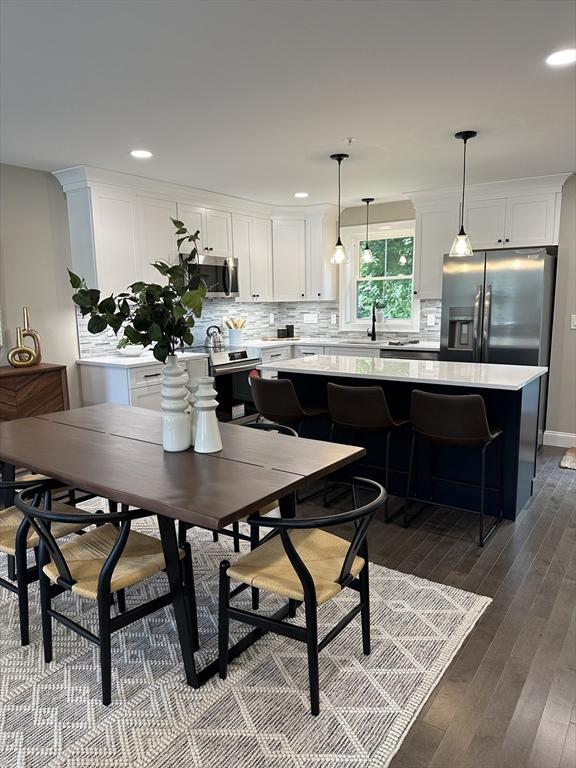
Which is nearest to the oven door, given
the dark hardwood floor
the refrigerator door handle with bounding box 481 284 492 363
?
the refrigerator door handle with bounding box 481 284 492 363

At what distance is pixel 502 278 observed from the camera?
4672 mm

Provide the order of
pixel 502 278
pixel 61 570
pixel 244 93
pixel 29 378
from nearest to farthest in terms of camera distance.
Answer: pixel 61 570 → pixel 244 93 → pixel 29 378 → pixel 502 278

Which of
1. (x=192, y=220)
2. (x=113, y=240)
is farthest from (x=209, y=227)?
(x=113, y=240)

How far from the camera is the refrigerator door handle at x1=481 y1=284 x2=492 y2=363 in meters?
4.74

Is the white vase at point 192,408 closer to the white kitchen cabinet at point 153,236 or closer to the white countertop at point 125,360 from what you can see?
the white countertop at point 125,360

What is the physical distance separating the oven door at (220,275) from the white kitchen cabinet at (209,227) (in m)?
0.08

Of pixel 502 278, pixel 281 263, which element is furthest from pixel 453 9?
pixel 281 263

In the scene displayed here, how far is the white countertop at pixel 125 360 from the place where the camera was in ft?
14.3

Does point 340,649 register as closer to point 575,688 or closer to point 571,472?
point 575,688

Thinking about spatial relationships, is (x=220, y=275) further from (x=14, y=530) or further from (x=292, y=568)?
(x=292, y=568)

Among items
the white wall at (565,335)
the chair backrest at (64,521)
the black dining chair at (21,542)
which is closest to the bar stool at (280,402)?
the black dining chair at (21,542)

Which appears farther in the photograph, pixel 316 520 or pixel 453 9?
pixel 453 9

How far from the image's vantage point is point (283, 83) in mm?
2609

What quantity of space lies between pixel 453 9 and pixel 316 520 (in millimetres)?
1911
